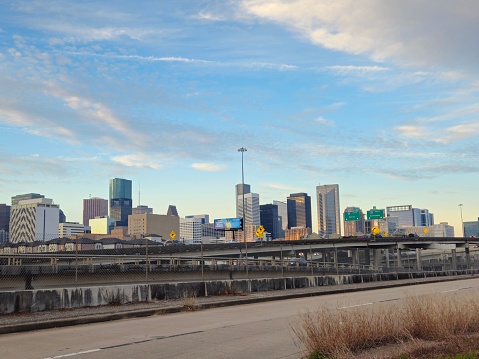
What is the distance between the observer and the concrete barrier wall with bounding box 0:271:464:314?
1508 centimetres

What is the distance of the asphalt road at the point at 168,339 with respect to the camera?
364 inches

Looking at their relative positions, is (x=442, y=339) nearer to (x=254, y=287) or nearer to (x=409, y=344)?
(x=409, y=344)

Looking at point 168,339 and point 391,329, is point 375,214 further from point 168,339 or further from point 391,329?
point 391,329

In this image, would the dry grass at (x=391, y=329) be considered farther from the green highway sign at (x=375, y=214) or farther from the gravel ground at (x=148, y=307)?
the green highway sign at (x=375, y=214)

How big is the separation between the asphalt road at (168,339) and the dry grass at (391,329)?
3.46ft

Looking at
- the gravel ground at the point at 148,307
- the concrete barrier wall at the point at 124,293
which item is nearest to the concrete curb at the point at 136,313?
the gravel ground at the point at 148,307

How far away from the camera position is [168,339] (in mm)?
10852

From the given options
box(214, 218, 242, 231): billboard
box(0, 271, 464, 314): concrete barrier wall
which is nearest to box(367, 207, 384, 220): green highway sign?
box(214, 218, 242, 231): billboard

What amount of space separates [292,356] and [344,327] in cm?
128

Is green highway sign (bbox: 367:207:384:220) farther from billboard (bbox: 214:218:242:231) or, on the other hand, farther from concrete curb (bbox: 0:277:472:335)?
concrete curb (bbox: 0:277:472:335)

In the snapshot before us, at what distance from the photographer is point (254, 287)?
926 inches

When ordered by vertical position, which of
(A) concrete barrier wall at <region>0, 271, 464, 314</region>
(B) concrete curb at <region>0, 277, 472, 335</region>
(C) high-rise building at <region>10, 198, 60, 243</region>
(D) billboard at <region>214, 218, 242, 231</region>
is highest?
(C) high-rise building at <region>10, 198, 60, 243</region>

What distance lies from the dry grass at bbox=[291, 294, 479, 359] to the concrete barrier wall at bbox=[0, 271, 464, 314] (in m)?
9.38

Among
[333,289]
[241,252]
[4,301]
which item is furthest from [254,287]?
[241,252]
